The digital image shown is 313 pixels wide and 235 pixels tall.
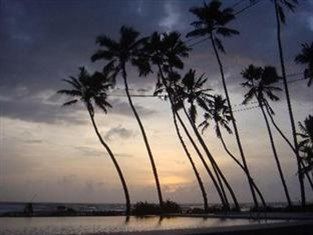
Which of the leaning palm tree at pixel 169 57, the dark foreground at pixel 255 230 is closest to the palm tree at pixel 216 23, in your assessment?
the leaning palm tree at pixel 169 57

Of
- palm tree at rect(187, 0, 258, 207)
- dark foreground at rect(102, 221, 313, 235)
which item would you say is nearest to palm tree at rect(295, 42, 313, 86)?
palm tree at rect(187, 0, 258, 207)

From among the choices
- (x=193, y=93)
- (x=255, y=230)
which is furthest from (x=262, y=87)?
(x=255, y=230)

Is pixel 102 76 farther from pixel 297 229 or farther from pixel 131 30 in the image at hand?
pixel 297 229

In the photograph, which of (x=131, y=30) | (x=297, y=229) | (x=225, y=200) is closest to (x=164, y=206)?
(x=225, y=200)

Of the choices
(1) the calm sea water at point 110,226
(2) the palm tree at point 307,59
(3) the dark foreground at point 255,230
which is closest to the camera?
(3) the dark foreground at point 255,230

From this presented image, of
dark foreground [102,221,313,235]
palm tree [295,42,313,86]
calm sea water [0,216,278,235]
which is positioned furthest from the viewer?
palm tree [295,42,313,86]

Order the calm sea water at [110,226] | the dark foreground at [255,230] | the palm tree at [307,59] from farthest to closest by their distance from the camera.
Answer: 1. the palm tree at [307,59]
2. the calm sea water at [110,226]
3. the dark foreground at [255,230]

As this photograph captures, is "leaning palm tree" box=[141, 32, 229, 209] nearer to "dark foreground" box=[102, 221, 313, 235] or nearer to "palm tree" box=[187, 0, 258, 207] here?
"palm tree" box=[187, 0, 258, 207]

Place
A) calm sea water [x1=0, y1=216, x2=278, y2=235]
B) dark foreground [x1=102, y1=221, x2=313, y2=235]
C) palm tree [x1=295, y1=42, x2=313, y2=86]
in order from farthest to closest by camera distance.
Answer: palm tree [x1=295, y1=42, x2=313, y2=86] < calm sea water [x1=0, y1=216, x2=278, y2=235] < dark foreground [x1=102, y1=221, x2=313, y2=235]

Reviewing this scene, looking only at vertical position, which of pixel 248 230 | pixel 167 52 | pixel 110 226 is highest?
pixel 167 52

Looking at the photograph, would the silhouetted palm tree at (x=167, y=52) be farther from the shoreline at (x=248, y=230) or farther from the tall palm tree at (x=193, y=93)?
the shoreline at (x=248, y=230)

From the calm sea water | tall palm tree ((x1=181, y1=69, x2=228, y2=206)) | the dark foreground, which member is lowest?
the dark foreground

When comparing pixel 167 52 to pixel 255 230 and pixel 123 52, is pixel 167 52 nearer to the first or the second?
pixel 123 52

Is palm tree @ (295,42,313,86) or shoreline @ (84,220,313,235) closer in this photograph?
shoreline @ (84,220,313,235)
